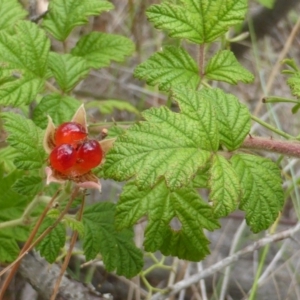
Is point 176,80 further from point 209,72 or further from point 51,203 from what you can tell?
point 51,203

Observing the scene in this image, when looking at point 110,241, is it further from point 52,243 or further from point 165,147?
point 165,147

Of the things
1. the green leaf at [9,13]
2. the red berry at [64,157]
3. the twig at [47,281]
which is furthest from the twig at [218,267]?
the green leaf at [9,13]

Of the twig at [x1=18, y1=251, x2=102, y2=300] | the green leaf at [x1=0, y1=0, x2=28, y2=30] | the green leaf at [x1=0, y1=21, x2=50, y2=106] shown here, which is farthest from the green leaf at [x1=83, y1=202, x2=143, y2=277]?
the green leaf at [x1=0, y1=0, x2=28, y2=30]

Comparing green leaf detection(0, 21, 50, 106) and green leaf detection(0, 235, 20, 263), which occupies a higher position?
green leaf detection(0, 21, 50, 106)

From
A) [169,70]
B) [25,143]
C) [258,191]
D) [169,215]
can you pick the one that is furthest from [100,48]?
[258,191]

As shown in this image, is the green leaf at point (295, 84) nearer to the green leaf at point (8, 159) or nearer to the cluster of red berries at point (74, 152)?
the cluster of red berries at point (74, 152)

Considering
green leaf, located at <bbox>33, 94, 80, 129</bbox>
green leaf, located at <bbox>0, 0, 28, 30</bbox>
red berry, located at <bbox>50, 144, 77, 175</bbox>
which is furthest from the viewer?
green leaf, located at <bbox>0, 0, 28, 30</bbox>

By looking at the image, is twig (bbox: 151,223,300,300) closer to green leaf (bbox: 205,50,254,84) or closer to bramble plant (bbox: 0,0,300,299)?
bramble plant (bbox: 0,0,300,299)
